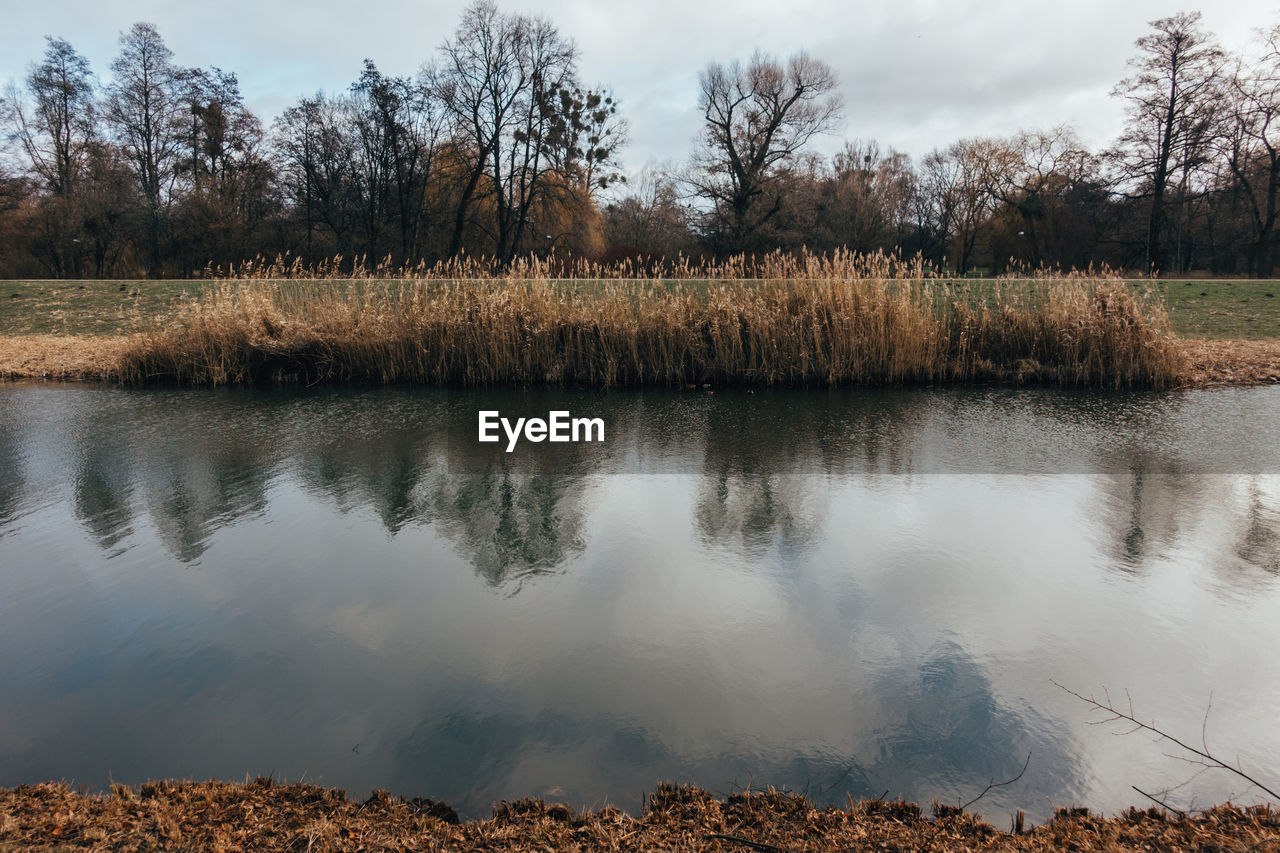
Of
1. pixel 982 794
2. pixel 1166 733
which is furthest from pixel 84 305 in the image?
pixel 1166 733

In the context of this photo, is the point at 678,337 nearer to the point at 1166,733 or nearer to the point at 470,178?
the point at 1166,733

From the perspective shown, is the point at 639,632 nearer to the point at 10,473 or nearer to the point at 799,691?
the point at 799,691

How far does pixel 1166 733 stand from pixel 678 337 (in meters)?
7.98

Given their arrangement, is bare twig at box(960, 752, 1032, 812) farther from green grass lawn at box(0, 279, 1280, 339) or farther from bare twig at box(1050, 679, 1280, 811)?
green grass lawn at box(0, 279, 1280, 339)

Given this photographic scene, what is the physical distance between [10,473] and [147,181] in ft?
116

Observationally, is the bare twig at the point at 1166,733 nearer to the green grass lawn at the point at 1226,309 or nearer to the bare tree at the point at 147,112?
the green grass lawn at the point at 1226,309

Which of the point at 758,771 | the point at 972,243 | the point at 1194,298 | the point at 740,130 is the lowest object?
the point at 758,771

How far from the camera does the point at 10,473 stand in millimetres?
5922

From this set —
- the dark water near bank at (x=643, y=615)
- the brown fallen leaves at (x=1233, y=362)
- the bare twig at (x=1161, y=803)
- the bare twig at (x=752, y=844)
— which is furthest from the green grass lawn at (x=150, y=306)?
the bare twig at (x=1161, y=803)

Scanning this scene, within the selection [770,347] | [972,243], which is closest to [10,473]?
[770,347]

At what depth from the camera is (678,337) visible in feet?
32.9

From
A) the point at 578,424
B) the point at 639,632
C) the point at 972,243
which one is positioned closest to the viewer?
the point at 639,632

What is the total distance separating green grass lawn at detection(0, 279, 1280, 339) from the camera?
12617 millimetres

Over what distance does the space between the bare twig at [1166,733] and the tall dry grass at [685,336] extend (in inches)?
289
